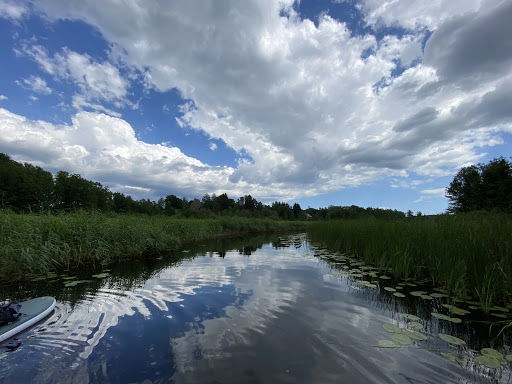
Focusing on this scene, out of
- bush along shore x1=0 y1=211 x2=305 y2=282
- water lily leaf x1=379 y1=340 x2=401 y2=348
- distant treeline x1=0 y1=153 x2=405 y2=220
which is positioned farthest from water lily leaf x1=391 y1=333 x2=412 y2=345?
distant treeline x1=0 y1=153 x2=405 y2=220

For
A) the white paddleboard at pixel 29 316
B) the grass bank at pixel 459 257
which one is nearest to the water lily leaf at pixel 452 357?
the grass bank at pixel 459 257

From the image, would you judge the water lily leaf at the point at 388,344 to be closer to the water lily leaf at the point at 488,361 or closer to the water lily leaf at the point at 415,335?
the water lily leaf at the point at 415,335

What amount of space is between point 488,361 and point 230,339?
290cm

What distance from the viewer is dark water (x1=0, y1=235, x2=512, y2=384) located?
2449 mm

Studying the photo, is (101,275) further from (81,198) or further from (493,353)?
(81,198)

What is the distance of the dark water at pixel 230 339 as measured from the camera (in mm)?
2449

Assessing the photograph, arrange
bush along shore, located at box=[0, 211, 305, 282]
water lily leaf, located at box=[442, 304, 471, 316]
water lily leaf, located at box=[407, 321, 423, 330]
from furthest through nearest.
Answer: bush along shore, located at box=[0, 211, 305, 282] < water lily leaf, located at box=[442, 304, 471, 316] < water lily leaf, located at box=[407, 321, 423, 330]

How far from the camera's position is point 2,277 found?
19.1 ft

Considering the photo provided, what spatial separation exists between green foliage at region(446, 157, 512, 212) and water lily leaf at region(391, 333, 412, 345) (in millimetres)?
31997

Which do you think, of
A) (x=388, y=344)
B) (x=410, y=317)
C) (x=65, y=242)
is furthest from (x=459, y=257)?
(x=65, y=242)

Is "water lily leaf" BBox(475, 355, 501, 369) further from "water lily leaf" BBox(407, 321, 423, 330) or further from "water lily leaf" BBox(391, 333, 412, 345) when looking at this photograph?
"water lily leaf" BBox(407, 321, 423, 330)

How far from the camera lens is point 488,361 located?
261 centimetres

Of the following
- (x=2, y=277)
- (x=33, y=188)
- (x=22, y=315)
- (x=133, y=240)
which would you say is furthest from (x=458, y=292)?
(x=33, y=188)

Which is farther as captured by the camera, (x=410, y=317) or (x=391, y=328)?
(x=410, y=317)
